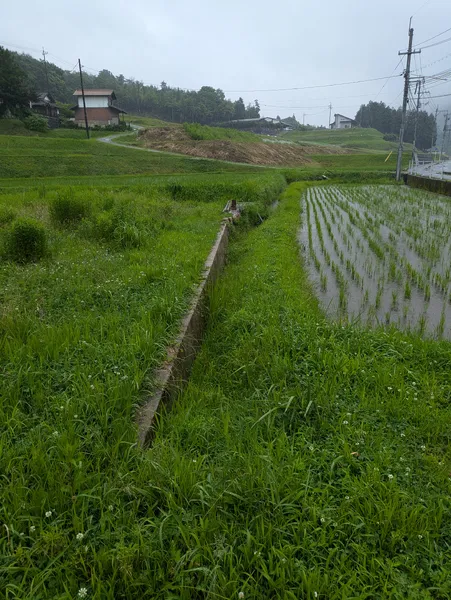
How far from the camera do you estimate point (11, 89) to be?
37688 millimetres

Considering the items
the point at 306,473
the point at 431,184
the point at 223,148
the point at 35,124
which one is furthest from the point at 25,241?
the point at 35,124

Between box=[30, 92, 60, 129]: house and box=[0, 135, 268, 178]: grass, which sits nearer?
box=[0, 135, 268, 178]: grass

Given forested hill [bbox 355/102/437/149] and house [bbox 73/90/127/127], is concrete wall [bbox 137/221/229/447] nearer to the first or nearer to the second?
house [bbox 73/90/127/127]

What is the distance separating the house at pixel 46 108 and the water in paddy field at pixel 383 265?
1777 inches

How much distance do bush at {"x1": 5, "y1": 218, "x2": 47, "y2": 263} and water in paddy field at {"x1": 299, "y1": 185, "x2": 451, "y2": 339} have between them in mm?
4653

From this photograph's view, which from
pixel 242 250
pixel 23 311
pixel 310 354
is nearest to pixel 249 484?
pixel 310 354

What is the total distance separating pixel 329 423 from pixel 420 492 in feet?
2.58

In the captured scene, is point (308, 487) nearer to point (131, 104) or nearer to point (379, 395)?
point (379, 395)

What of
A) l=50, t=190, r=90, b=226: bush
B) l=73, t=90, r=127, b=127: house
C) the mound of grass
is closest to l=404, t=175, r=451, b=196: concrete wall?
l=50, t=190, r=90, b=226: bush

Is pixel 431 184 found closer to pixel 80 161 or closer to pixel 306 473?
pixel 80 161

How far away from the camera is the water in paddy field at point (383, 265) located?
5500mm

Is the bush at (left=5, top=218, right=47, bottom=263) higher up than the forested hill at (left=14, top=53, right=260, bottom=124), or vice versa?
the forested hill at (left=14, top=53, right=260, bottom=124)

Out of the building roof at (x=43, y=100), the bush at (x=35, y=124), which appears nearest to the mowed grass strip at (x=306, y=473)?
the bush at (x=35, y=124)

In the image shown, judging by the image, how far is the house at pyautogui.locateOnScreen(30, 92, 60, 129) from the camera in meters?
48.1
